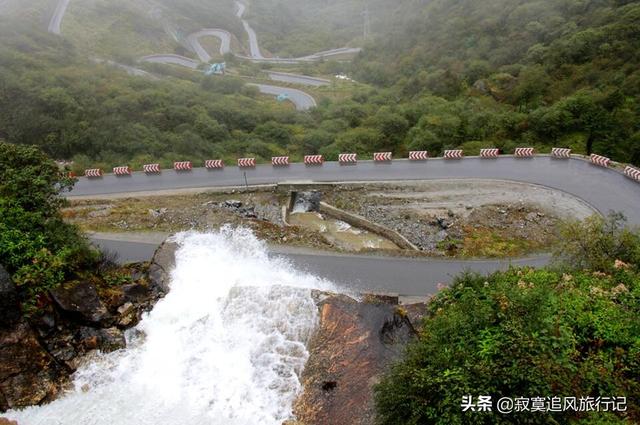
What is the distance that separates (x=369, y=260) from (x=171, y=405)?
13471 mm

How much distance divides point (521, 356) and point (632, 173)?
2709cm

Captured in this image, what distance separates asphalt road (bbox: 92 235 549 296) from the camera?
904 inches

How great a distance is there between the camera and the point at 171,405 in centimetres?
1694

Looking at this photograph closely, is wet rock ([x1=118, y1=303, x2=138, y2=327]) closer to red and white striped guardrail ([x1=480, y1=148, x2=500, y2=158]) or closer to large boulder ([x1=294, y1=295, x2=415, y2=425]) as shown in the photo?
large boulder ([x1=294, y1=295, x2=415, y2=425])

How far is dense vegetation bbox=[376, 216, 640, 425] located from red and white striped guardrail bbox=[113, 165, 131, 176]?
102ft

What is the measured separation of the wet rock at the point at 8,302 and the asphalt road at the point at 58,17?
267 feet

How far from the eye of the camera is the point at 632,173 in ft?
99.2

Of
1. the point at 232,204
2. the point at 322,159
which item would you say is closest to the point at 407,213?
the point at 322,159

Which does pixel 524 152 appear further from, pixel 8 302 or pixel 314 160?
pixel 8 302

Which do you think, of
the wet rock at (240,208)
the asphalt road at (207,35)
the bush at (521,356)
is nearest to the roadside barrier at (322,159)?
the wet rock at (240,208)

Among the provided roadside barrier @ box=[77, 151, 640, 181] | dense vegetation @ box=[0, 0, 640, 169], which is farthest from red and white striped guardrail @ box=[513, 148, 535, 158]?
dense vegetation @ box=[0, 0, 640, 169]

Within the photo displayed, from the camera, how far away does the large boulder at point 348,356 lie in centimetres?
1581

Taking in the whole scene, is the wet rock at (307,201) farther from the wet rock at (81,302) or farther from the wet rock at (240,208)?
the wet rock at (81,302)

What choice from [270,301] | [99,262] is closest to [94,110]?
[99,262]
